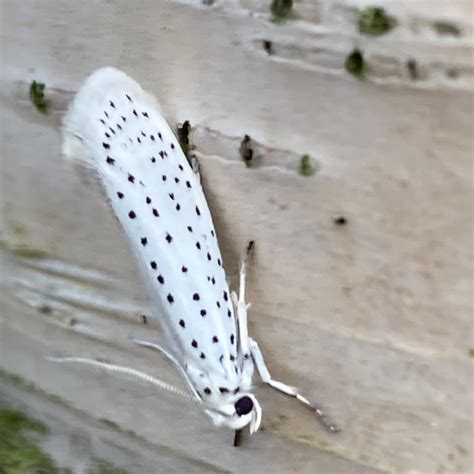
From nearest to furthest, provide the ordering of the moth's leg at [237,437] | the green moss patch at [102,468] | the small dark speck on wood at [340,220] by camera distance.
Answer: the small dark speck on wood at [340,220], the moth's leg at [237,437], the green moss patch at [102,468]

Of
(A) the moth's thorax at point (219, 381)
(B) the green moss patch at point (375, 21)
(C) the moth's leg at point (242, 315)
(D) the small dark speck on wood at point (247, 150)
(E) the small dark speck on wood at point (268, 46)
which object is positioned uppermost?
(B) the green moss patch at point (375, 21)

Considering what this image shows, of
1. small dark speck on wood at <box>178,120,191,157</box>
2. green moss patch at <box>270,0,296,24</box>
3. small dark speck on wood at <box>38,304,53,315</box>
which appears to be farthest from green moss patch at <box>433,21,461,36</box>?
small dark speck on wood at <box>38,304,53,315</box>

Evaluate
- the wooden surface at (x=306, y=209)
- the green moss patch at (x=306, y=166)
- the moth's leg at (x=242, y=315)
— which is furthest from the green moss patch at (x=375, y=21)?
the moth's leg at (x=242, y=315)

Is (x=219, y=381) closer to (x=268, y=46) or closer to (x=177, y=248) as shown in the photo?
(x=177, y=248)

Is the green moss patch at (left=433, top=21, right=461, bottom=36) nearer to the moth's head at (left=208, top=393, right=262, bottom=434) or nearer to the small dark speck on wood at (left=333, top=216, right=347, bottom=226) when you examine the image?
the small dark speck on wood at (left=333, top=216, right=347, bottom=226)

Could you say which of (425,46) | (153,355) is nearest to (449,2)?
(425,46)

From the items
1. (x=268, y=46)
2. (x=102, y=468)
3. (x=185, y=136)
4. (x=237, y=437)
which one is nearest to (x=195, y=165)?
(x=185, y=136)

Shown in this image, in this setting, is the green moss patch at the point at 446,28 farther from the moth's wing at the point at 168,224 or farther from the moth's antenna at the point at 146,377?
the moth's antenna at the point at 146,377

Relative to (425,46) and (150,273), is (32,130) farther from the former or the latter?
(425,46)
